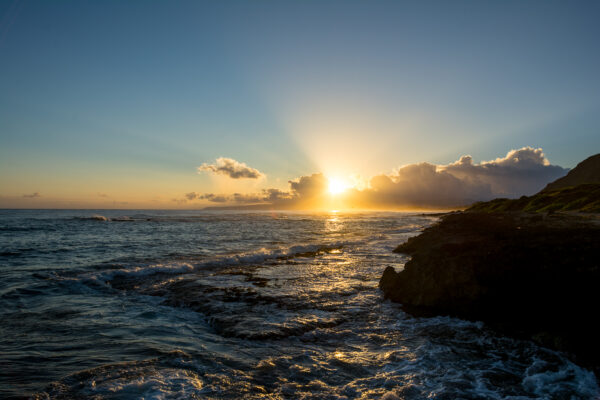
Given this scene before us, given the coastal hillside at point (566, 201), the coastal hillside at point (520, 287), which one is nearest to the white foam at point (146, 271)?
the coastal hillside at point (520, 287)

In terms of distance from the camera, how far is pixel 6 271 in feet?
51.9

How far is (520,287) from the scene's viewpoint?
787 centimetres

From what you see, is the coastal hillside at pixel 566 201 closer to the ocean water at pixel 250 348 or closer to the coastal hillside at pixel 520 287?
the coastal hillside at pixel 520 287

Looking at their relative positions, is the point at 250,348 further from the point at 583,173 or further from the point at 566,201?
the point at 583,173

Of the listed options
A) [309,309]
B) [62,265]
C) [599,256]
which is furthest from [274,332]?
[62,265]

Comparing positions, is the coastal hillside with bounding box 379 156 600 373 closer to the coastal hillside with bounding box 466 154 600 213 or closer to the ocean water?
the ocean water

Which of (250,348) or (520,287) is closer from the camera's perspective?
(250,348)

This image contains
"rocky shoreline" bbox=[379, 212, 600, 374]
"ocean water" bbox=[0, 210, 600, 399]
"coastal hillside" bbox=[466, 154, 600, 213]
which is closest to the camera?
"ocean water" bbox=[0, 210, 600, 399]

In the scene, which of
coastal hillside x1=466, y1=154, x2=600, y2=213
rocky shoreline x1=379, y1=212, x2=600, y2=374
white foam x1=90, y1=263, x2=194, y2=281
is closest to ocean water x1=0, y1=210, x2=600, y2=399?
rocky shoreline x1=379, y1=212, x2=600, y2=374

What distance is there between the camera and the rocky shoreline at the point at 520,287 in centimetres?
675

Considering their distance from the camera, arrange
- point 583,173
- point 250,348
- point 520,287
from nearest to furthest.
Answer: point 250,348
point 520,287
point 583,173

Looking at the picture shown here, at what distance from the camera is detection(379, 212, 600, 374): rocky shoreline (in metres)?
6.75

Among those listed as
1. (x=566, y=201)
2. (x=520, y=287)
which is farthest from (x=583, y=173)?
(x=520, y=287)

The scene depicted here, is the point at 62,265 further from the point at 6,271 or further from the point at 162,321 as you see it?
the point at 162,321
